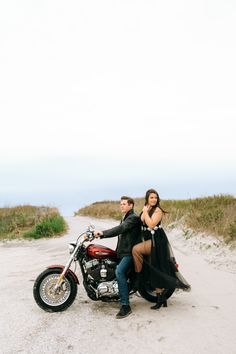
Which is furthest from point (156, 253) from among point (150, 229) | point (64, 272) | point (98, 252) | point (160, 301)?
point (64, 272)

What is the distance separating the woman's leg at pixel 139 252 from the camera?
655 centimetres

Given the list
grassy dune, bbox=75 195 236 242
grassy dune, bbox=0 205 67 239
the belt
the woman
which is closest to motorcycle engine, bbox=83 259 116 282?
the woman

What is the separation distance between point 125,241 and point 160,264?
2.34 ft

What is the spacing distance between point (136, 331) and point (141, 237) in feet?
5.43

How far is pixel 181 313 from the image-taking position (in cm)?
654

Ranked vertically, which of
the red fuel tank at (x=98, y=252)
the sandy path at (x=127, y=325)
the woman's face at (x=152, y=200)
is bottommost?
the sandy path at (x=127, y=325)

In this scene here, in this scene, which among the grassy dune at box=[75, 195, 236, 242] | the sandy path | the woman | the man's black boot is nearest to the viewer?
the sandy path

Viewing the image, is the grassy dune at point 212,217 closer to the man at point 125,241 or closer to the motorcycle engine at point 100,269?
the man at point 125,241

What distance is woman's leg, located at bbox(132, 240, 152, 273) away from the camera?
6547 mm

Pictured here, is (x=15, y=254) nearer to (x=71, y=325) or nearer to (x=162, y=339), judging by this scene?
(x=71, y=325)

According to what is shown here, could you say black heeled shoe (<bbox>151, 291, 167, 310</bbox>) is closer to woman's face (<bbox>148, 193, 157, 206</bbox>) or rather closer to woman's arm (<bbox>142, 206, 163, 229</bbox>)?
woman's arm (<bbox>142, 206, 163, 229</bbox>)

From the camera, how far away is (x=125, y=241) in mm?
6613

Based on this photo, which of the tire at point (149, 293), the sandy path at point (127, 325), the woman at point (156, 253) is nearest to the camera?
the sandy path at point (127, 325)

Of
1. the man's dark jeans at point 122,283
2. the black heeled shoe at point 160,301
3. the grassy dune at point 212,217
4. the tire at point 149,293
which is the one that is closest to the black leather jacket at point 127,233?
the man's dark jeans at point 122,283
